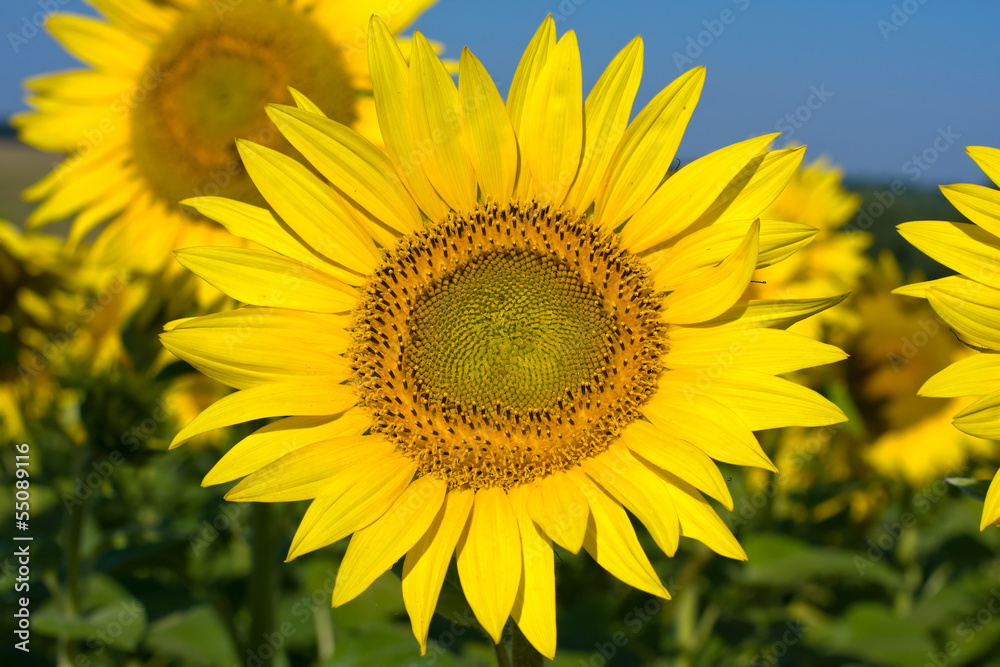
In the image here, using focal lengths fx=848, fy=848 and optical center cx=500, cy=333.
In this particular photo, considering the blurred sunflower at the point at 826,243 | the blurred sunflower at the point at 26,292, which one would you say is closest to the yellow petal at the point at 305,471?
the blurred sunflower at the point at 826,243

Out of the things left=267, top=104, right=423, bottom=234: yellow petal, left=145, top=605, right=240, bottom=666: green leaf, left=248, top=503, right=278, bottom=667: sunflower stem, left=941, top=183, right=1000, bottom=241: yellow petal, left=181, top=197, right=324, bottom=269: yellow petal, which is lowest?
left=145, top=605, right=240, bottom=666: green leaf

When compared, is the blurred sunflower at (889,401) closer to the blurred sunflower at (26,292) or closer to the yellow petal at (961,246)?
the yellow petal at (961,246)

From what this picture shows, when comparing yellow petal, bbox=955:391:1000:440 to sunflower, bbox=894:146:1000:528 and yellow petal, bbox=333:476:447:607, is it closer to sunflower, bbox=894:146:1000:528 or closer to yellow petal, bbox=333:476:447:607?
sunflower, bbox=894:146:1000:528

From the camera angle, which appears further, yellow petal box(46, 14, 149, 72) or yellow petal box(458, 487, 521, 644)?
yellow petal box(46, 14, 149, 72)

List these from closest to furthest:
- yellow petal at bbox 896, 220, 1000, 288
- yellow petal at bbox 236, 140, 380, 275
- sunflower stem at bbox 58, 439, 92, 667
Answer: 1. yellow petal at bbox 896, 220, 1000, 288
2. yellow petal at bbox 236, 140, 380, 275
3. sunflower stem at bbox 58, 439, 92, 667

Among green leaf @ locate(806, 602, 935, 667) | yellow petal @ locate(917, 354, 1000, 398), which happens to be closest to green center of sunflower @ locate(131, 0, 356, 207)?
yellow petal @ locate(917, 354, 1000, 398)

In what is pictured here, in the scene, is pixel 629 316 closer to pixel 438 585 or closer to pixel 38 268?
pixel 438 585

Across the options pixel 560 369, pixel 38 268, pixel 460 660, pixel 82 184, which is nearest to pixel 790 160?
pixel 560 369
